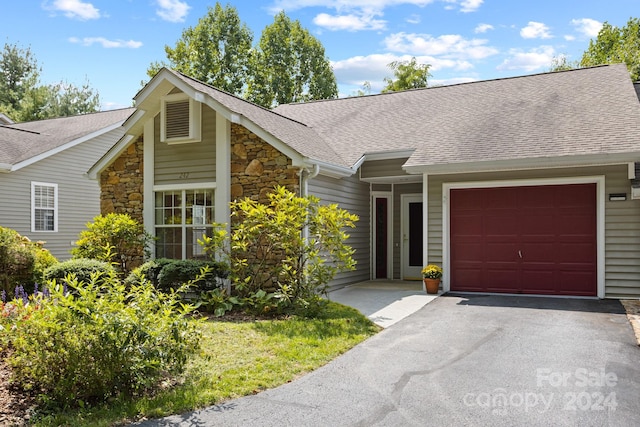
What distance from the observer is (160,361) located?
4781mm

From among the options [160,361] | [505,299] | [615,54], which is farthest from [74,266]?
[615,54]

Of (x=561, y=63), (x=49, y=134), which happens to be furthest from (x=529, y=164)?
(x=561, y=63)

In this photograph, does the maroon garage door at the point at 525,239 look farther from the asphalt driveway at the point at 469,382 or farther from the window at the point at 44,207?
the window at the point at 44,207

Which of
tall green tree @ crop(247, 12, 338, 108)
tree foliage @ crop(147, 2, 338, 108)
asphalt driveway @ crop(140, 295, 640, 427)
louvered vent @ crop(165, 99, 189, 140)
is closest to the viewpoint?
asphalt driveway @ crop(140, 295, 640, 427)

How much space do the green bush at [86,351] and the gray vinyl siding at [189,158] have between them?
5.69 m

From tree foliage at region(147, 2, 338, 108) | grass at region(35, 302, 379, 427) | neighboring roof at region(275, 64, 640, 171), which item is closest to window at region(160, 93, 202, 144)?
neighboring roof at region(275, 64, 640, 171)

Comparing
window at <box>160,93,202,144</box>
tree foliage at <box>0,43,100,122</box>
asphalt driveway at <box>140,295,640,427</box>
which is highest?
tree foliage at <box>0,43,100,122</box>

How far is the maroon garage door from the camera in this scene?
9574mm

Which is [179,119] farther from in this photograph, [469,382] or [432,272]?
[469,382]

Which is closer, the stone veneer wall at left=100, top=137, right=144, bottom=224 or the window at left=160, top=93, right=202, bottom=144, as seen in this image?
the window at left=160, top=93, right=202, bottom=144

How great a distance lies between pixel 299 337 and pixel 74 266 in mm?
4902

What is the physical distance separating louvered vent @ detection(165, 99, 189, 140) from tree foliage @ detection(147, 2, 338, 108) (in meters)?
21.9

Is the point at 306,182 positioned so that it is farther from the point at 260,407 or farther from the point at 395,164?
the point at 260,407

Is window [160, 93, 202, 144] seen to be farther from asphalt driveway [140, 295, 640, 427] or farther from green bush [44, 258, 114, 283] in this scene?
asphalt driveway [140, 295, 640, 427]
